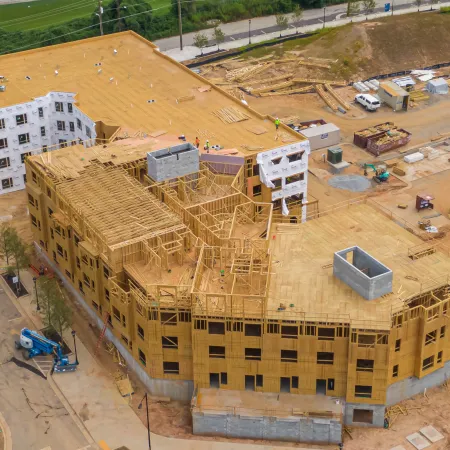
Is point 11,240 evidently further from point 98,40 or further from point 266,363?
point 98,40

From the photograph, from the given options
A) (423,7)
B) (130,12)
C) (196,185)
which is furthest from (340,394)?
(423,7)

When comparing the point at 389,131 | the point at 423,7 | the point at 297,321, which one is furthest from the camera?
the point at 423,7

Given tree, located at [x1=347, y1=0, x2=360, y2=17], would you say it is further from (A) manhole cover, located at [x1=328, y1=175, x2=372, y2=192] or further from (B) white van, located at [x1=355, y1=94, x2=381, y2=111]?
(A) manhole cover, located at [x1=328, y1=175, x2=372, y2=192]

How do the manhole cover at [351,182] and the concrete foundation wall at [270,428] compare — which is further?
the manhole cover at [351,182]

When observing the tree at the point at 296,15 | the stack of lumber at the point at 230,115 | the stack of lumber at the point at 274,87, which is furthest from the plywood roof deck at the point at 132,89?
the tree at the point at 296,15

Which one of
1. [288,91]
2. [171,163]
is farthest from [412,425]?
[288,91]

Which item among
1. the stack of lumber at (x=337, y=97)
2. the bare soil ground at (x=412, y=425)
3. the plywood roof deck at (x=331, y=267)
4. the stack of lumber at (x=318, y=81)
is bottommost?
the bare soil ground at (x=412, y=425)

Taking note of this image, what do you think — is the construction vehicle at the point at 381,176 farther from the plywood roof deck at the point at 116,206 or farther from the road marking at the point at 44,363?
the road marking at the point at 44,363
